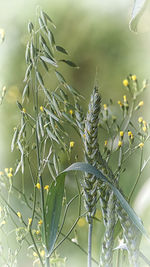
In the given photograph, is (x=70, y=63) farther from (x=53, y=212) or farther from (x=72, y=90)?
(x=53, y=212)

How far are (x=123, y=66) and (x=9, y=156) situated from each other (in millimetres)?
173

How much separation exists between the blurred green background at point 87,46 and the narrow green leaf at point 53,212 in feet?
0.26

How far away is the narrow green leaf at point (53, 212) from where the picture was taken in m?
0.49

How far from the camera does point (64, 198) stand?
524 millimetres

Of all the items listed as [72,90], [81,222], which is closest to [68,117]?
[72,90]

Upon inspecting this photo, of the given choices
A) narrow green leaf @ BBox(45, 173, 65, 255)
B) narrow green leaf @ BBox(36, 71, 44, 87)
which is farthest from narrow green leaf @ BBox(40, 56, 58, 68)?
narrow green leaf @ BBox(45, 173, 65, 255)

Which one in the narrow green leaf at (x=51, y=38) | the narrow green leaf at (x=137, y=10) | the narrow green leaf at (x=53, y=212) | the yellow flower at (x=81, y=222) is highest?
the narrow green leaf at (x=51, y=38)

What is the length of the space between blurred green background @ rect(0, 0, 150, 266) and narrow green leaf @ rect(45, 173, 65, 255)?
8 centimetres

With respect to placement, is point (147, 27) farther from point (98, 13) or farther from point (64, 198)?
point (64, 198)

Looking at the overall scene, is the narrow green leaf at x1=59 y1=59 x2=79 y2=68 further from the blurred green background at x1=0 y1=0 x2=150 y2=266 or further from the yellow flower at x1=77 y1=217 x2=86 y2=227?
the yellow flower at x1=77 y1=217 x2=86 y2=227

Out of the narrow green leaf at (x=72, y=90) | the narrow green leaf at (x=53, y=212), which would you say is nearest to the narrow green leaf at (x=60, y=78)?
the narrow green leaf at (x=72, y=90)

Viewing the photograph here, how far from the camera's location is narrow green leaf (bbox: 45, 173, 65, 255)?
49 centimetres

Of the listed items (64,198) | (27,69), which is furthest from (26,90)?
(64,198)

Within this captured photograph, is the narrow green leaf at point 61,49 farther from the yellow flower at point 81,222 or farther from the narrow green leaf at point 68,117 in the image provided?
the yellow flower at point 81,222
